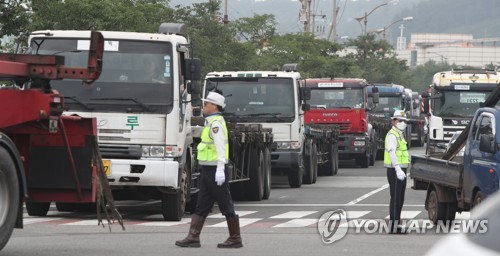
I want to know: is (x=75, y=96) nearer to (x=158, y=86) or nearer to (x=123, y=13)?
(x=158, y=86)

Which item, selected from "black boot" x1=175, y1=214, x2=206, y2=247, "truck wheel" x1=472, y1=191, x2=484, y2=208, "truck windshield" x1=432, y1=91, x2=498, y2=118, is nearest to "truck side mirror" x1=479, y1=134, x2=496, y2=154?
"truck wheel" x1=472, y1=191, x2=484, y2=208

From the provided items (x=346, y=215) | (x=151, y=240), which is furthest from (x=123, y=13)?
(x=151, y=240)

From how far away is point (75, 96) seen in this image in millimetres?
17672

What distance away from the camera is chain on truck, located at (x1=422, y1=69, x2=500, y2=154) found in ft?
123

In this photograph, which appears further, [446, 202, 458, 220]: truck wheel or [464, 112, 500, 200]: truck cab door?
[446, 202, 458, 220]: truck wheel

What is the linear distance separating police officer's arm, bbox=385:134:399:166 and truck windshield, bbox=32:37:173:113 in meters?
3.26

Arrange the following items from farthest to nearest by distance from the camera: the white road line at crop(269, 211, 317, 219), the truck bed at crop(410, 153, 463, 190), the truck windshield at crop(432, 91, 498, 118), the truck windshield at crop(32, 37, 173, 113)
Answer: the truck windshield at crop(432, 91, 498, 118), the white road line at crop(269, 211, 317, 219), the truck windshield at crop(32, 37, 173, 113), the truck bed at crop(410, 153, 463, 190)

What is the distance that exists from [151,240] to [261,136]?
947 cm

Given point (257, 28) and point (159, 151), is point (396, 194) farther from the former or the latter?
point (257, 28)

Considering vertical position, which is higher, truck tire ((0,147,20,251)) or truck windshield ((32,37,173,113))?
truck windshield ((32,37,173,113))

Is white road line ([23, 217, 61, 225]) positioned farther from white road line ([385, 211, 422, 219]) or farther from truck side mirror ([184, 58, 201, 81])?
white road line ([385, 211, 422, 219])

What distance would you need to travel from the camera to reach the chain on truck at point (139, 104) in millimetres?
17281

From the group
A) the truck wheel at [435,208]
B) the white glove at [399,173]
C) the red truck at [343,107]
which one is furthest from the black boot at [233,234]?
the red truck at [343,107]

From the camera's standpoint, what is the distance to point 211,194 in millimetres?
13664
